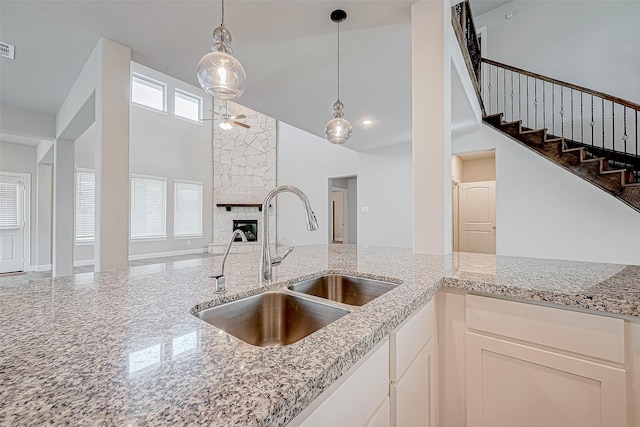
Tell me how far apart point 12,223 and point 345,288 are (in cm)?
760

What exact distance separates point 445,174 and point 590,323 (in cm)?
109

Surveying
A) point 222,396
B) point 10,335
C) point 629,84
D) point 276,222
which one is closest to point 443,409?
point 222,396

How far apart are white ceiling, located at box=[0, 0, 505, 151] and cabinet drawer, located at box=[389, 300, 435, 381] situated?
81.6 inches

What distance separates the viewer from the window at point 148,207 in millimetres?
6711

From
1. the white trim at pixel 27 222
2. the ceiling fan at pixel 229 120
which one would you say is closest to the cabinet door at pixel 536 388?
the ceiling fan at pixel 229 120

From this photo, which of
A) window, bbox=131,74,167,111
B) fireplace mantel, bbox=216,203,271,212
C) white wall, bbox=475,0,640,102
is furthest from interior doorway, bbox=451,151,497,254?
window, bbox=131,74,167,111

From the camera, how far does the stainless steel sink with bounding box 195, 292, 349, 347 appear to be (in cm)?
96

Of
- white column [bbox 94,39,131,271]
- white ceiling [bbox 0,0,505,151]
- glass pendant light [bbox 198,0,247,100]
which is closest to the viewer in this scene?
glass pendant light [bbox 198,0,247,100]

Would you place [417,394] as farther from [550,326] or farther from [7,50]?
[7,50]

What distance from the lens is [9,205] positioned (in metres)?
5.55

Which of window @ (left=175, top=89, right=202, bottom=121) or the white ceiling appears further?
window @ (left=175, top=89, right=202, bottom=121)

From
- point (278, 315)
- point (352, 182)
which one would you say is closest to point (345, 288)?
point (278, 315)

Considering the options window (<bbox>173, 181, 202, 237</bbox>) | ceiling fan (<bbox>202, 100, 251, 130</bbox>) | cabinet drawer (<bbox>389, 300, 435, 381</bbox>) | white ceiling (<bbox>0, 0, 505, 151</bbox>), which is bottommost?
cabinet drawer (<bbox>389, 300, 435, 381</bbox>)

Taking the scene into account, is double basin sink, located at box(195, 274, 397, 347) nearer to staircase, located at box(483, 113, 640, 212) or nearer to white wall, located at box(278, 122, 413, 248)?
staircase, located at box(483, 113, 640, 212)
